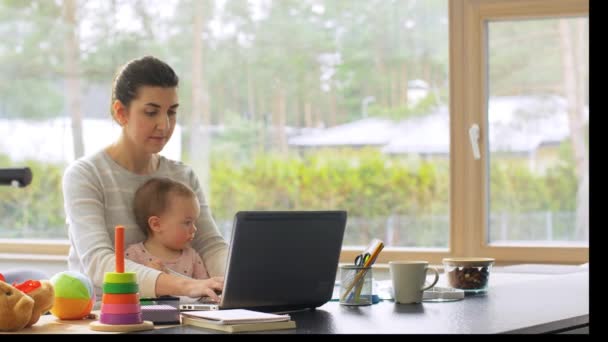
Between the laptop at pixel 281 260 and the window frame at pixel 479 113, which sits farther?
the window frame at pixel 479 113

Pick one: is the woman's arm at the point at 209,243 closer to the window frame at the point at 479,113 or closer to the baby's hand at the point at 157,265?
the baby's hand at the point at 157,265

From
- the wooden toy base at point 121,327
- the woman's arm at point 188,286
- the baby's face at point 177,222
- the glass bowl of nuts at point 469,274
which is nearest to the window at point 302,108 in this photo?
the glass bowl of nuts at point 469,274

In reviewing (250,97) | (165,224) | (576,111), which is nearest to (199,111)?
(250,97)

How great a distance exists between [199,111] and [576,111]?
5.47ft

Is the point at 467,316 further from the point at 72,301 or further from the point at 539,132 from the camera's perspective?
the point at 539,132

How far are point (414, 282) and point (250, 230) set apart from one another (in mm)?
451

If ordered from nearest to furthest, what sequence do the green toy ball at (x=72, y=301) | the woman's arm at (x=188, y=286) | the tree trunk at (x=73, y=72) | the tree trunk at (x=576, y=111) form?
the green toy ball at (x=72, y=301), the woman's arm at (x=188, y=286), the tree trunk at (x=576, y=111), the tree trunk at (x=73, y=72)

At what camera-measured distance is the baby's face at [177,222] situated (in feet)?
7.66

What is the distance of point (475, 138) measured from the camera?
12.3ft

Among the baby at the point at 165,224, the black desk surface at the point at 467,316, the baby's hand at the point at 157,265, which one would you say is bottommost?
the black desk surface at the point at 467,316

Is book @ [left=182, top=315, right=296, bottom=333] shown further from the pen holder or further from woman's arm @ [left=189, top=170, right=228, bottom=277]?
woman's arm @ [left=189, top=170, right=228, bottom=277]

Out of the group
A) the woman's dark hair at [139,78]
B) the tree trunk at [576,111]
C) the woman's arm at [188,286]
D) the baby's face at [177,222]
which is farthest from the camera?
the tree trunk at [576,111]

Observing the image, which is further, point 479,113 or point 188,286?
point 479,113

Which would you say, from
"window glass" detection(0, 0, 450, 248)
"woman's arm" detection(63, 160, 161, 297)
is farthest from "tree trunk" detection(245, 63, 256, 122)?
"woman's arm" detection(63, 160, 161, 297)
